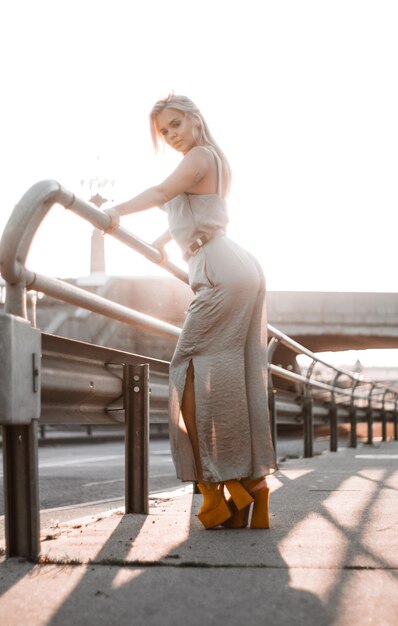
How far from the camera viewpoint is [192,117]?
129 inches

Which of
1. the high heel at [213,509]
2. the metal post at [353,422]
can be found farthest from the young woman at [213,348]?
the metal post at [353,422]

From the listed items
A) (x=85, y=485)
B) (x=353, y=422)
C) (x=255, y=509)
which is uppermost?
(x=255, y=509)

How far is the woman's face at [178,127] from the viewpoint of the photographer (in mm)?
3262

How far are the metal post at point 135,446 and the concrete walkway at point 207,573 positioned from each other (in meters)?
0.08

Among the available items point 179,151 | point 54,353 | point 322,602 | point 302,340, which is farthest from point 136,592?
point 302,340

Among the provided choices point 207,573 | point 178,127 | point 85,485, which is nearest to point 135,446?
point 178,127

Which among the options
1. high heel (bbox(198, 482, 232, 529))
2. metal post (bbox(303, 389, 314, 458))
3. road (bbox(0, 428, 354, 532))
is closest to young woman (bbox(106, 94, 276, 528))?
high heel (bbox(198, 482, 232, 529))

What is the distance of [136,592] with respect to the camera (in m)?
1.92

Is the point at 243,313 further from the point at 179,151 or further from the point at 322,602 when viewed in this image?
the point at 322,602

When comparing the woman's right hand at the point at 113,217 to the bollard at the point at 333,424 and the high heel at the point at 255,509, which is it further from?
the bollard at the point at 333,424

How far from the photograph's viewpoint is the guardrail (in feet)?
7.79

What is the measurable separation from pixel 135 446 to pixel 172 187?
3.46 feet

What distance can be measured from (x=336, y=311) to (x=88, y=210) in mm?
36469

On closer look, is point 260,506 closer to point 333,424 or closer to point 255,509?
point 255,509
